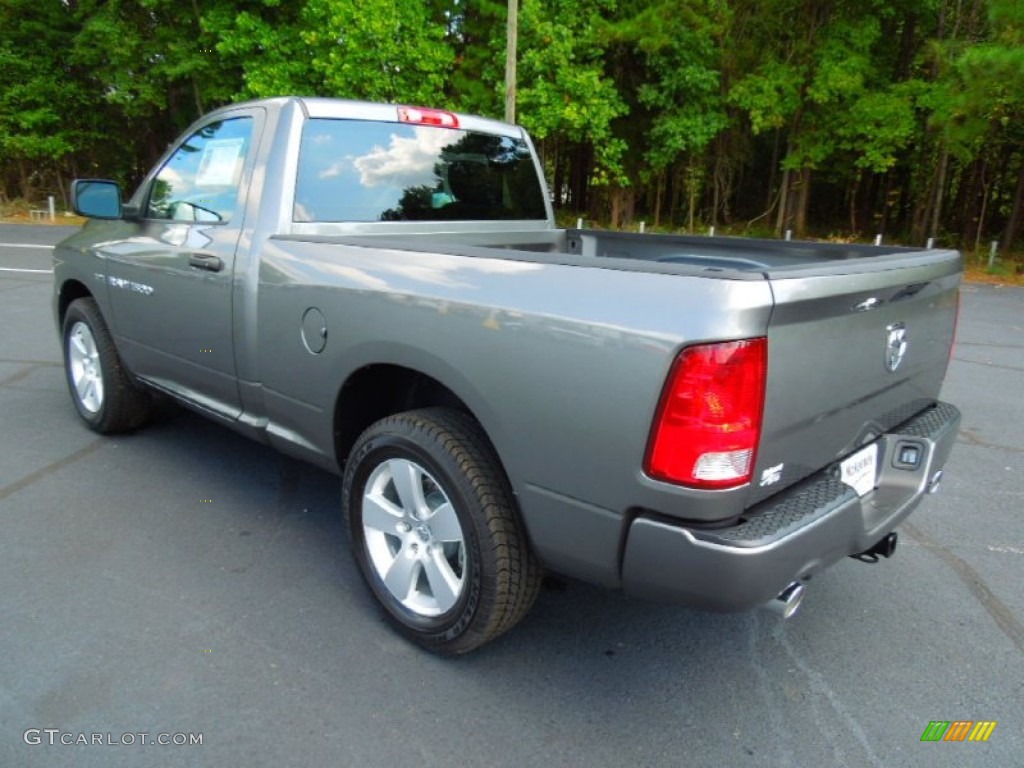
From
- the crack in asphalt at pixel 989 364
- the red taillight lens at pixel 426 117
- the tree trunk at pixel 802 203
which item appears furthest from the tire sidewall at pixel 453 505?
the tree trunk at pixel 802 203

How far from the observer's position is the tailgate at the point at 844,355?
5.87 ft

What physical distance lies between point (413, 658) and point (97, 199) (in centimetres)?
290

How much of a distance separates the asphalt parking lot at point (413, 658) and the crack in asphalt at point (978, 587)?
10 mm

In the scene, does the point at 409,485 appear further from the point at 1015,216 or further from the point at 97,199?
the point at 1015,216

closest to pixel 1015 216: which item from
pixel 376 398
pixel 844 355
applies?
pixel 844 355

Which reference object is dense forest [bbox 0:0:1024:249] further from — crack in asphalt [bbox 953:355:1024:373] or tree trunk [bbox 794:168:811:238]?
crack in asphalt [bbox 953:355:1024:373]

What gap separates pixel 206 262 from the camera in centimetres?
312

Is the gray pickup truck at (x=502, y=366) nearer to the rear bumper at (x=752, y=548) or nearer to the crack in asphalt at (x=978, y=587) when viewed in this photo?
the rear bumper at (x=752, y=548)

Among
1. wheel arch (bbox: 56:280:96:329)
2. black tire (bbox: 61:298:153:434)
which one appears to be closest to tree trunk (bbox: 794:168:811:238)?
wheel arch (bbox: 56:280:96:329)

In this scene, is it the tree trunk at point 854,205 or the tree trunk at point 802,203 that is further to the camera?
the tree trunk at point 854,205

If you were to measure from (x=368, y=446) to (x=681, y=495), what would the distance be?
1.19 metres

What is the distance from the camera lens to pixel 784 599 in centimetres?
206

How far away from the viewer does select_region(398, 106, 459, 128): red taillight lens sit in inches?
132

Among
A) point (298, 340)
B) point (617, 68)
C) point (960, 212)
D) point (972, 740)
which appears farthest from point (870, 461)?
point (960, 212)
